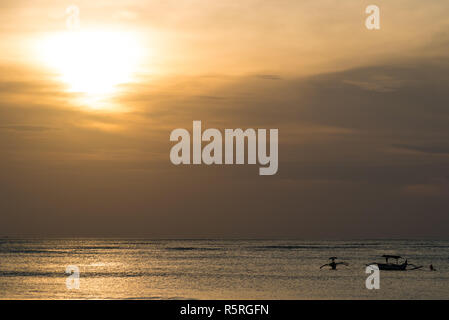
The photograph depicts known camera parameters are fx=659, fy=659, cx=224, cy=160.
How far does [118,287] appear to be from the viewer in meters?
59.3

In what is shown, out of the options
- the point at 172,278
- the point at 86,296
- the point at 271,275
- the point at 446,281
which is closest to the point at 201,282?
the point at 172,278

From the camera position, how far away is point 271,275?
73.1m

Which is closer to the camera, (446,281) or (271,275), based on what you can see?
(446,281)
